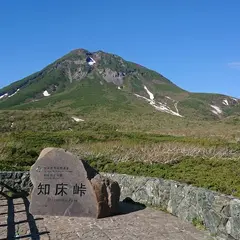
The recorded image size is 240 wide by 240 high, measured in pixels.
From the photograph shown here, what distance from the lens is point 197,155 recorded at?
74.3 ft

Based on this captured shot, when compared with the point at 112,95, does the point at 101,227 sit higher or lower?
lower

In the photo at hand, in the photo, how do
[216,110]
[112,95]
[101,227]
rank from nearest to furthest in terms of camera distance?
[101,227]
[112,95]
[216,110]

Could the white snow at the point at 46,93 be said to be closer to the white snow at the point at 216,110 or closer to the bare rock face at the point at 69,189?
the white snow at the point at 216,110

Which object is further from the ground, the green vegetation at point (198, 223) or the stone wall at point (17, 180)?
the stone wall at point (17, 180)

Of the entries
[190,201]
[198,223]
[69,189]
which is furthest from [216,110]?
[198,223]

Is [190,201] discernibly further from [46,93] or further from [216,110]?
[46,93]

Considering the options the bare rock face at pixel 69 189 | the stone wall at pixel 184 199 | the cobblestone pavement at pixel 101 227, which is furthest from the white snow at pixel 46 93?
the cobblestone pavement at pixel 101 227

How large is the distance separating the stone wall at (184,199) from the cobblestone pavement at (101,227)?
0.30 meters

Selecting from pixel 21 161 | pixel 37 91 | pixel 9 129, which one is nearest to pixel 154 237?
pixel 21 161

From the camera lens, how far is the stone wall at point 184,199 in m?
7.35

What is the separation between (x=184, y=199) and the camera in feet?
31.3

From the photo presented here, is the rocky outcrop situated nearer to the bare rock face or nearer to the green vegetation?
the green vegetation

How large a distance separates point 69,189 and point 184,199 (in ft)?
9.39

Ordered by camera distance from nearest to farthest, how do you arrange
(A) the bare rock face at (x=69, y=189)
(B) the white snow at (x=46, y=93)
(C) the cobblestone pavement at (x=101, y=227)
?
(C) the cobblestone pavement at (x=101, y=227), (A) the bare rock face at (x=69, y=189), (B) the white snow at (x=46, y=93)
